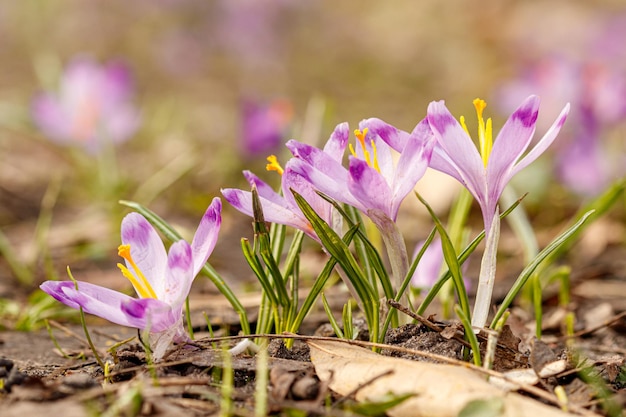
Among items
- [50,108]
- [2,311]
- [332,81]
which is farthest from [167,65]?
[2,311]

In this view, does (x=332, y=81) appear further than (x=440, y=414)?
Yes

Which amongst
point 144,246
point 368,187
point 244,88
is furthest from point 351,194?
point 244,88

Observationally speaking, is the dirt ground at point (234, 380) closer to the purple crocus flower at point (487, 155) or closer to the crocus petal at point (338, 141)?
the purple crocus flower at point (487, 155)

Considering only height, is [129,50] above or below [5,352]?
above

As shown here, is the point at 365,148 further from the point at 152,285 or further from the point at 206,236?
the point at 152,285

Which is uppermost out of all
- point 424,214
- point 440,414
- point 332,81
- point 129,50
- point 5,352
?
point 129,50

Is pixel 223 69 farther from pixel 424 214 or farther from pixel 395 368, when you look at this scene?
pixel 395 368

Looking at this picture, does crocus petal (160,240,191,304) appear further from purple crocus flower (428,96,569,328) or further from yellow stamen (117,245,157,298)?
purple crocus flower (428,96,569,328)

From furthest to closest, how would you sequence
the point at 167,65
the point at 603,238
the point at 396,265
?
the point at 167,65 < the point at 603,238 < the point at 396,265
